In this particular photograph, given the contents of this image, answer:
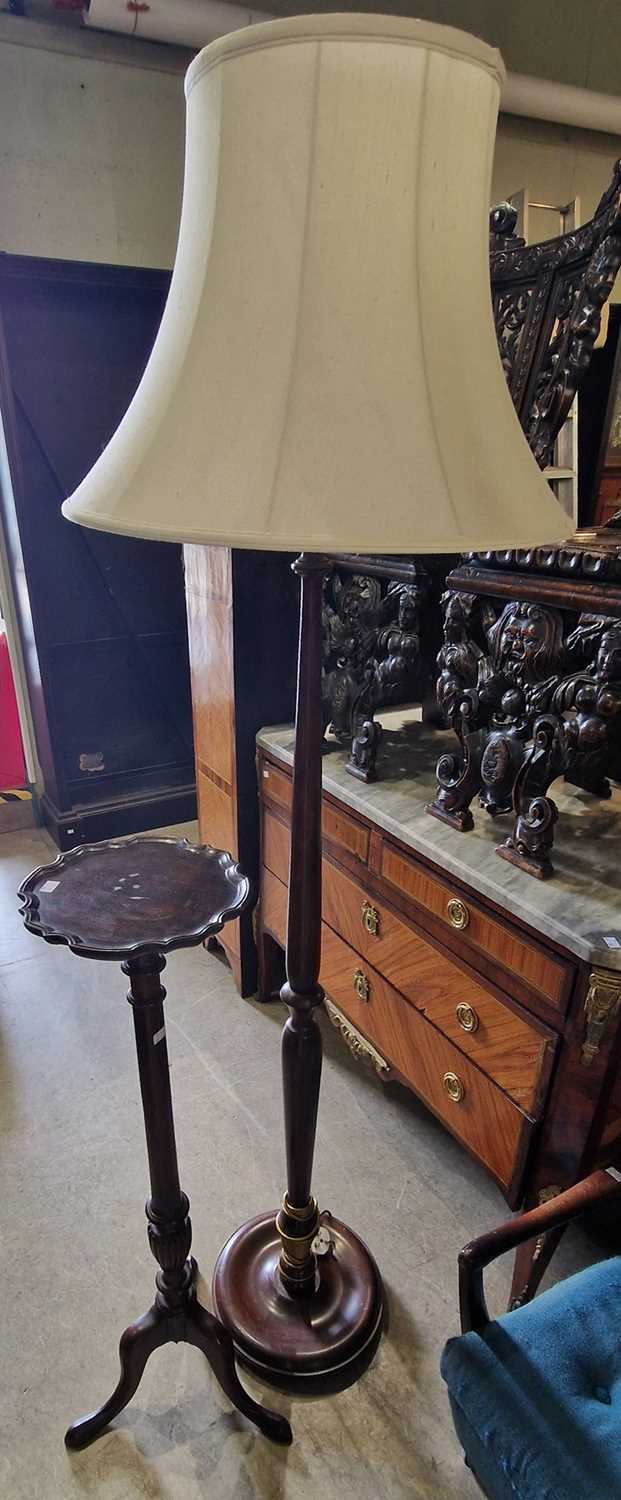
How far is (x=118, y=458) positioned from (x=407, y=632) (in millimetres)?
1042

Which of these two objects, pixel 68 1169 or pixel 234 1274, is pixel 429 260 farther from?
pixel 68 1169

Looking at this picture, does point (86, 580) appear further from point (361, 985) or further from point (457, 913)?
point (457, 913)

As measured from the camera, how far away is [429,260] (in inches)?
22.8

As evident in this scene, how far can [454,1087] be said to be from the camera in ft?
4.66

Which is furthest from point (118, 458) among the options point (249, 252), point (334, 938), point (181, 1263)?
point (334, 938)

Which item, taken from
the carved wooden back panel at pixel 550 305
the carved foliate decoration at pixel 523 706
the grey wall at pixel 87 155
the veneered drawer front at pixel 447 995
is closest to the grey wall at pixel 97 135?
the grey wall at pixel 87 155

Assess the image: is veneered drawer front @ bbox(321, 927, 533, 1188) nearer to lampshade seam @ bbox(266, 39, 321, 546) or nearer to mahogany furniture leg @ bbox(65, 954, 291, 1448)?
mahogany furniture leg @ bbox(65, 954, 291, 1448)

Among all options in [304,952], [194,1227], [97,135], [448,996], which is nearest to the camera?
[304,952]

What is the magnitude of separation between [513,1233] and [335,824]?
2.82ft

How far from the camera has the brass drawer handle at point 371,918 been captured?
1.58 metres

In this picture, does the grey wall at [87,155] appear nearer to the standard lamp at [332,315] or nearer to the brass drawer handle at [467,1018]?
the standard lamp at [332,315]

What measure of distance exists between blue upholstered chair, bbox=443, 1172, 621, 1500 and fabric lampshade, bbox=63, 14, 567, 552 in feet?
2.85

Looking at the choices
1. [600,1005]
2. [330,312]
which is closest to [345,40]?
[330,312]

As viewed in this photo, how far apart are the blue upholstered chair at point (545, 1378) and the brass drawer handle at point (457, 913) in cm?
43
